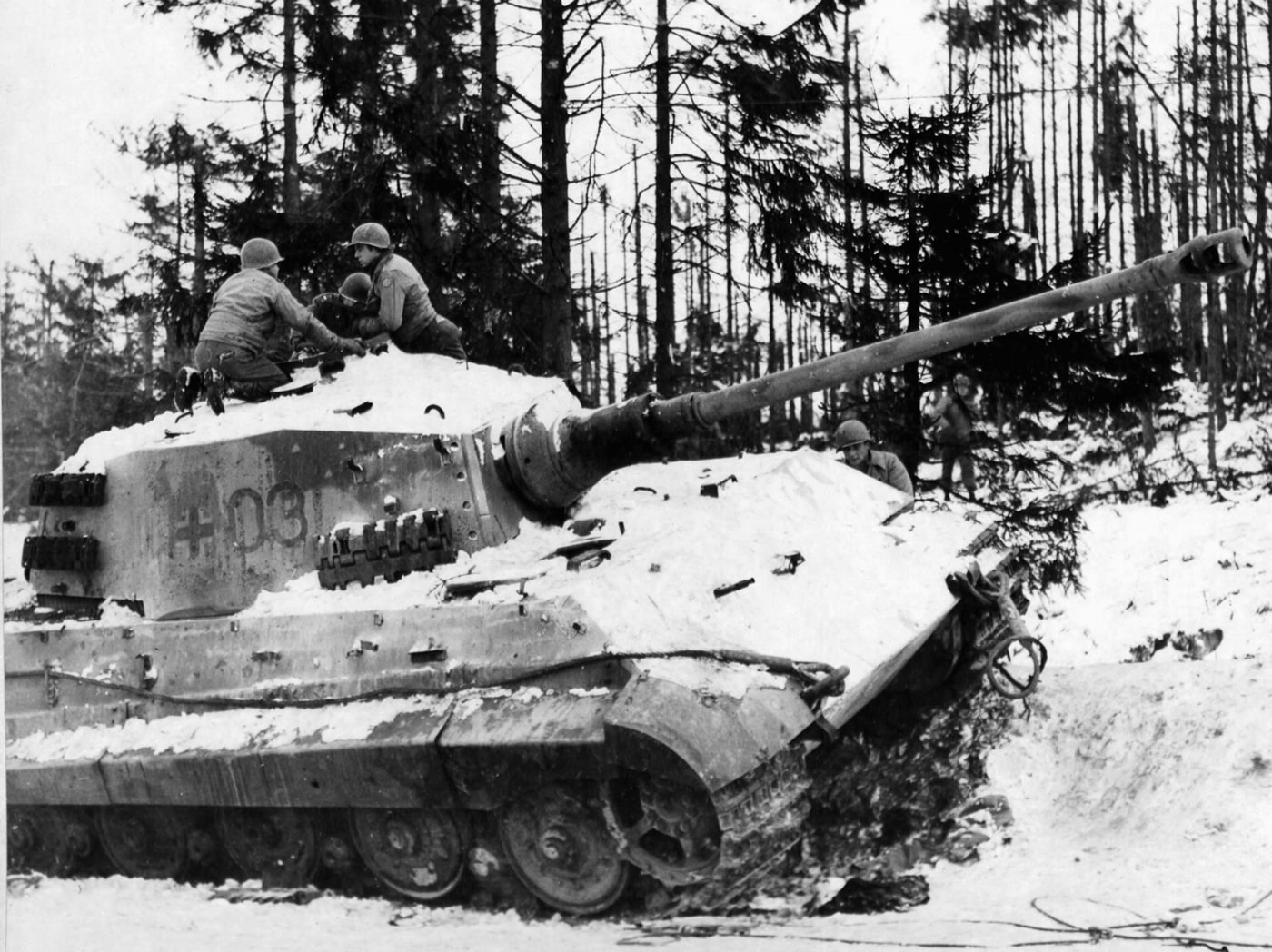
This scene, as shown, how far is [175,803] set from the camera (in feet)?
20.8

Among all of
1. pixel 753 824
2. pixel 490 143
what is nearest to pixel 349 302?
pixel 753 824

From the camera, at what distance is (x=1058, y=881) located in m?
5.74

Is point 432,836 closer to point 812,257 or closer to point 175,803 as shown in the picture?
point 175,803

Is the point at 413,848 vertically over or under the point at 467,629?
under

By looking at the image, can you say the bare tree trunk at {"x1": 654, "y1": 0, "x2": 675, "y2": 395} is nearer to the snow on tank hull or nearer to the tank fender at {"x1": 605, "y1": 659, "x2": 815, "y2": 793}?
the snow on tank hull

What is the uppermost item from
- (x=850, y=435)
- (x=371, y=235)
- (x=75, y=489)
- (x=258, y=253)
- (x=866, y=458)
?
(x=371, y=235)

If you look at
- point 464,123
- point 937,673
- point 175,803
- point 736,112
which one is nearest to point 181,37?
point 464,123

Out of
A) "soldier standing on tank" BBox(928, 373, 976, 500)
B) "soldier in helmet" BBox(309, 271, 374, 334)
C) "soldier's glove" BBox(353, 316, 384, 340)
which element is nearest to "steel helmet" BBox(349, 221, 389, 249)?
"soldier in helmet" BBox(309, 271, 374, 334)

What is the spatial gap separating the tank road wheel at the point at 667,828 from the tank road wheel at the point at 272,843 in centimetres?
176

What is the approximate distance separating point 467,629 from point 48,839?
9.12 feet

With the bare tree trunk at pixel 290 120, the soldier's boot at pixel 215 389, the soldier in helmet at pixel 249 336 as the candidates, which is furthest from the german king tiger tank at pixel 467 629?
the bare tree trunk at pixel 290 120

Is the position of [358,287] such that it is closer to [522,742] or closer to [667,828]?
[522,742]

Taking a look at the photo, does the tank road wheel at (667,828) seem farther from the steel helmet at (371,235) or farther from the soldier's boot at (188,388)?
the steel helmet at (371,235)

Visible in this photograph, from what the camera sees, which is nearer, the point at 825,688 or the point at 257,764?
the point at 825,688
